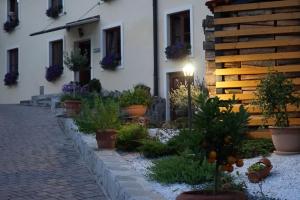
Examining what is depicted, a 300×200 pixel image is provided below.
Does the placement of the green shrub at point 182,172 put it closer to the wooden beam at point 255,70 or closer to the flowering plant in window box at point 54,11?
the wooden beam at point 255,70

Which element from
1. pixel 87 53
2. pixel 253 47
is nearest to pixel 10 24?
pixel 87 53

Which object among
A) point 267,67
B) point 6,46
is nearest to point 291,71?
point 267,67

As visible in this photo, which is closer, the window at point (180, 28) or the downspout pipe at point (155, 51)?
the window at point (180, 28)

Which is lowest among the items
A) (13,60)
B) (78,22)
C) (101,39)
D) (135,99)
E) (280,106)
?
(280,106)

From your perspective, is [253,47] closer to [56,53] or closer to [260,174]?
[260,174]

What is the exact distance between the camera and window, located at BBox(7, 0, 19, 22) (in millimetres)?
25953

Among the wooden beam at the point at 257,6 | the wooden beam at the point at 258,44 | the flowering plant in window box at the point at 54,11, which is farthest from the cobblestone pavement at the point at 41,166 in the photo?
the flowering plant in window box at the point at 54,11

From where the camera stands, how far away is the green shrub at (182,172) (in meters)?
6.73

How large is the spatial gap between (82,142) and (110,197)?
343 cm

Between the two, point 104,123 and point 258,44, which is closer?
point 258,44

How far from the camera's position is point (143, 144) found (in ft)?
30.6

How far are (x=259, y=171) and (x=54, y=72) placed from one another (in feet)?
53.9

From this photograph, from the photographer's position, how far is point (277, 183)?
6461 millimetres

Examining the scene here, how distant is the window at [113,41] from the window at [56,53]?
3.39 meters
